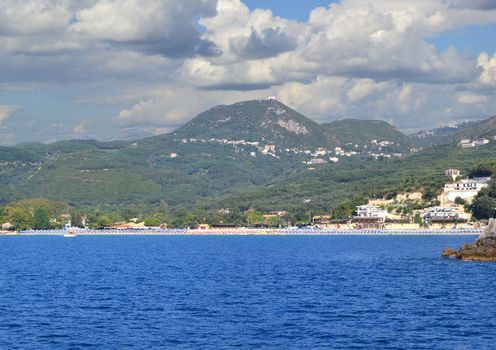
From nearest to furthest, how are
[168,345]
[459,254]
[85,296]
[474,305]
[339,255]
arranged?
[168,345] → [474,305] → [85,296] → [459,254] → [339,255]

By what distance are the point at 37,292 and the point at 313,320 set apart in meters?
29.0

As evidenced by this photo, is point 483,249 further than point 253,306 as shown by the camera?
Yes

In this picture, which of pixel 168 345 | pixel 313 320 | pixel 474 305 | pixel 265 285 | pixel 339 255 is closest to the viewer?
pixel 168 345

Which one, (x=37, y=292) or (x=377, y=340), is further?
(x=37, y=292)

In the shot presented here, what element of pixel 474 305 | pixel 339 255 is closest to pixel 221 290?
pixel 474 305

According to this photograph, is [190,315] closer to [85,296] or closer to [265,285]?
[85,296]

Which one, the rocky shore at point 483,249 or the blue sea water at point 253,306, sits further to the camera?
the rocky shore at point 483,249

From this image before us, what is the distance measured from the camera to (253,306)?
62.4 metres

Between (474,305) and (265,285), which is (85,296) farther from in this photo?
(474,305)

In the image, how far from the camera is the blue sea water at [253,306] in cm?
4897

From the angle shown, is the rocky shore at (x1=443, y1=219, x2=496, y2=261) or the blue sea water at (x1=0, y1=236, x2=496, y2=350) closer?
the blue sea water at (x1=0, y1=236, x2=496, y2=350)

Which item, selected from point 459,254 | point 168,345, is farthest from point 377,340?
point 459,254

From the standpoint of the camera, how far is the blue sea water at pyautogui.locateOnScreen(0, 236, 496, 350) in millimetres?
48969

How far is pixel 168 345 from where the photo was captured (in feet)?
155
